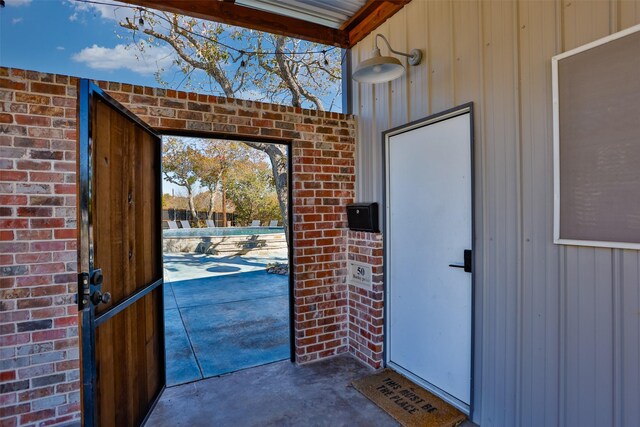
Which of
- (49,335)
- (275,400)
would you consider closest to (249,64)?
(49,335)

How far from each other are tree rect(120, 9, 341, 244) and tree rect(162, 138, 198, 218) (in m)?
6.42

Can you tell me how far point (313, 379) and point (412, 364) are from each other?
0.87 meters

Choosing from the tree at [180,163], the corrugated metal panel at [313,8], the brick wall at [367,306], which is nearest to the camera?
the corrugated metal panel at [313,8]

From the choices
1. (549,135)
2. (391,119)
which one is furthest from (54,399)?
(549,135)

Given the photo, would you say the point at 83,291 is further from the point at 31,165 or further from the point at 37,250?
the point at 31,165

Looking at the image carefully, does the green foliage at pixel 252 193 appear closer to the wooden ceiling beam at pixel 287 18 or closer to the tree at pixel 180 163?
the tree at pixel 180 163

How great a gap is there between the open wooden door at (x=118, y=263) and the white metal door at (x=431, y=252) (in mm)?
2007

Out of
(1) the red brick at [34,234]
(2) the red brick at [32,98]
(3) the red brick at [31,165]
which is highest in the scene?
(2) the red brick at [32,98]

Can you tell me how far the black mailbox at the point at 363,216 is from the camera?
3.10 metres

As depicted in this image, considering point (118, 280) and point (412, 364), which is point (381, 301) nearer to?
point (412, 364)

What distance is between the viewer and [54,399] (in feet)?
7.32

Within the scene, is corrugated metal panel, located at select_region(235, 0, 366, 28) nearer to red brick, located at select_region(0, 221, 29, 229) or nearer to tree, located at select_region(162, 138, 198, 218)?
red brick, located at select_region(0, 221, 29, 229)

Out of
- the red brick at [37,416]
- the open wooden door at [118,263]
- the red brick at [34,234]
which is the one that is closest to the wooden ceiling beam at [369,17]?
the open wooden door at [118,263]

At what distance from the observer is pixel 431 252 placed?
2637mm
